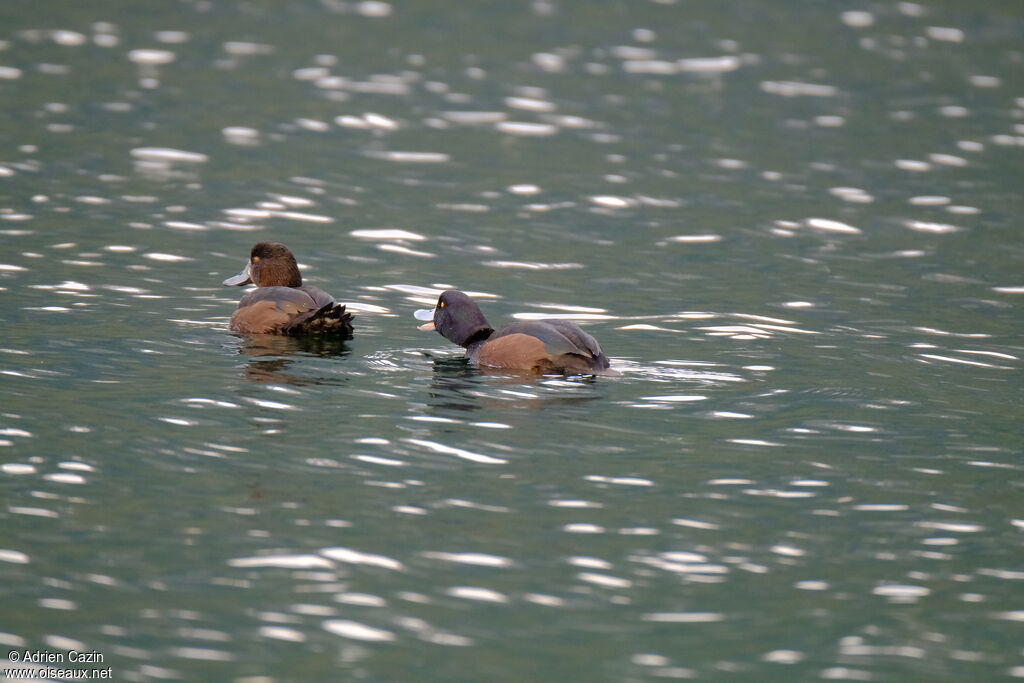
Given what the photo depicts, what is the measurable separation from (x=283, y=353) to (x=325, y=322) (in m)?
0.50

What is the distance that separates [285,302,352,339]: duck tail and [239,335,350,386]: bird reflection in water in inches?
3.5

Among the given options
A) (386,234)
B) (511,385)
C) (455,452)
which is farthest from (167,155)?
(455,452)

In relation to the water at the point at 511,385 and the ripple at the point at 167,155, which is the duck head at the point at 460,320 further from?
the ripple at the point at 167,155

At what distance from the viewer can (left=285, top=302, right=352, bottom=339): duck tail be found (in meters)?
12.2

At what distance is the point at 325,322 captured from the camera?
12.3 metres

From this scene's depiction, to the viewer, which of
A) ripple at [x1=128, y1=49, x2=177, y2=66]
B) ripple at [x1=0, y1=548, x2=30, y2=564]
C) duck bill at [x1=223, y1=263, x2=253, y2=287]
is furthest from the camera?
ripple at [x1=128, y1=49, x2=177, y2=66]

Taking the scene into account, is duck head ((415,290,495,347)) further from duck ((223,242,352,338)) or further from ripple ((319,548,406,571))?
ripple ((319,548,406,571))

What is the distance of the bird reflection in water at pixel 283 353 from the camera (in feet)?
36.4

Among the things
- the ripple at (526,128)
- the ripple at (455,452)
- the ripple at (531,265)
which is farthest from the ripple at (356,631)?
the ripple at (526,128)

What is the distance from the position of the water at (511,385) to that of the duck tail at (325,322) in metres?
0.15

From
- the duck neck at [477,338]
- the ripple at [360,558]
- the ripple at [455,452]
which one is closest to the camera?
the ripple at [360,558]

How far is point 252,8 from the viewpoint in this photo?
107 feet

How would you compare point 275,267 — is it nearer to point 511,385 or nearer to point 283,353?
point 283,353

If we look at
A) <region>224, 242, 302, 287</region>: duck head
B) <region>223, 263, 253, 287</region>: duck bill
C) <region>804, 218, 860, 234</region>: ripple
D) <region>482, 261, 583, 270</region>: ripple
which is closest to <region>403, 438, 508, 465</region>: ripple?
<region>224, 242, 302, 287</region>: duck head
